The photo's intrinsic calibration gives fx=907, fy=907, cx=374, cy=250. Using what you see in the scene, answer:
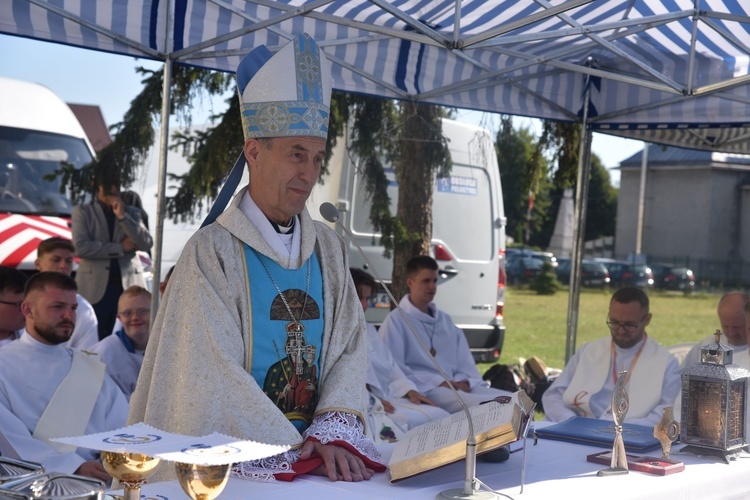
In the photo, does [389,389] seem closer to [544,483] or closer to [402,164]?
[402,164]

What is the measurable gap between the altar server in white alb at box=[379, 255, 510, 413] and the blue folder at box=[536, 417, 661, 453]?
317 cm

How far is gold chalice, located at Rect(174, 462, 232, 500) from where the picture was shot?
1.87 metres

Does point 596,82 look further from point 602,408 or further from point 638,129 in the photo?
point 602,408

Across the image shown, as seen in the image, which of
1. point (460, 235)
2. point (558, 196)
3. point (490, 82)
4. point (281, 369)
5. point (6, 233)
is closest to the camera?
point (281, 369)

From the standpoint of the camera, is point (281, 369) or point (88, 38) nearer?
point (281, 369)

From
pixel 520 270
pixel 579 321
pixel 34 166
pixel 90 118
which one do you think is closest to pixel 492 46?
pixel 34 166

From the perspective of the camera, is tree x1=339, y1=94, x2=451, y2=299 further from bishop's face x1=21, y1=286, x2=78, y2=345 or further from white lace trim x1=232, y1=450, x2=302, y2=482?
white lace trim x1=232, y1=450, x2=302, y2=482

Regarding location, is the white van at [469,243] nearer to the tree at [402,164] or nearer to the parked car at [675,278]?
the tree at [402,164]

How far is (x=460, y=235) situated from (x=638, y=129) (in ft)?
10.9

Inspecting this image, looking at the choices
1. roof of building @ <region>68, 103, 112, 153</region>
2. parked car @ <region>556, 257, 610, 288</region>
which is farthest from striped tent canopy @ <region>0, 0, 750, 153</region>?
parked car @ <region>556, 257, 610, 288</region>

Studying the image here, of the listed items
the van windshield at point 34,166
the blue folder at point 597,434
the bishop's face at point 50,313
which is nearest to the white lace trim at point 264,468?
the blue folder at point 597,434

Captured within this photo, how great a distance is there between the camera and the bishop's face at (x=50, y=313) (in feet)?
14.6

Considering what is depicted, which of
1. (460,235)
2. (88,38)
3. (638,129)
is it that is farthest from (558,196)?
(88,38)

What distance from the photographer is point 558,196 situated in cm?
3772
